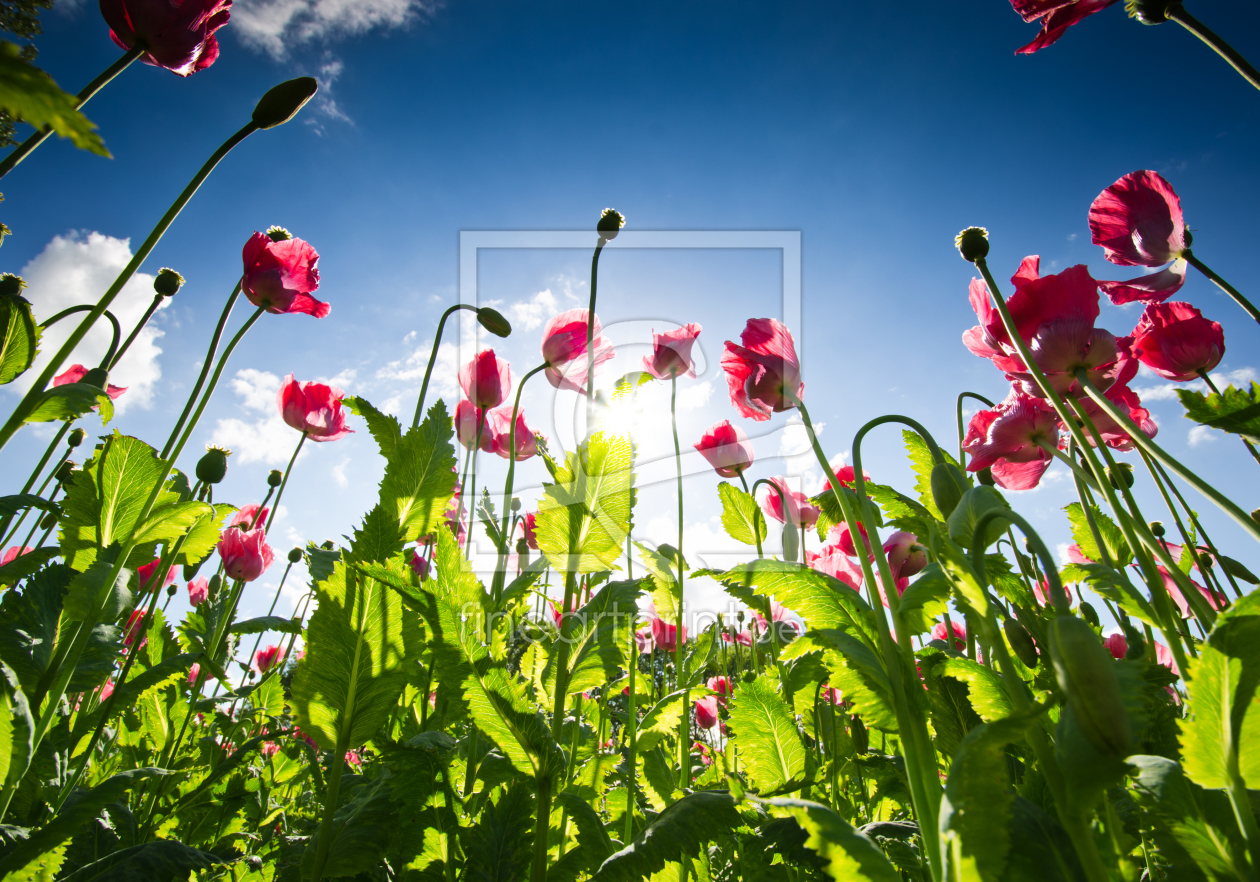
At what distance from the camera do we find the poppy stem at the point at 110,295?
968 millimetres

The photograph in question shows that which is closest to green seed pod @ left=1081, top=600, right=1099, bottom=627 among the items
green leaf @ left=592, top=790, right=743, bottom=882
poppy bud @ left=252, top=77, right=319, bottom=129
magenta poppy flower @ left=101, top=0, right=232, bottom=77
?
green leaf @ left=592, top=790, right=743, bottom=882

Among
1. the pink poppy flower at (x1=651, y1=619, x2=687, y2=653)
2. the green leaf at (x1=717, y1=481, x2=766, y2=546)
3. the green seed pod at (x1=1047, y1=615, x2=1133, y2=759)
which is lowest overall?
the green seed pod at (x1=1047, y1=615, x2=1133, y2=759)

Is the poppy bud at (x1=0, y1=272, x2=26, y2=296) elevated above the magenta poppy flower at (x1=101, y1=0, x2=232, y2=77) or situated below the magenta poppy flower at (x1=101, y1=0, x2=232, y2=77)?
below

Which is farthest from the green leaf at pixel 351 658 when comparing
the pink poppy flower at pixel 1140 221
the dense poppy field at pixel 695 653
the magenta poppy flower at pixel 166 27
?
the pink poppy flower at pixel 1140 221

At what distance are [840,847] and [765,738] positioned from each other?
772mm

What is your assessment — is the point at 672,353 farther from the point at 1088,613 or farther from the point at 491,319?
the point at 1088,613

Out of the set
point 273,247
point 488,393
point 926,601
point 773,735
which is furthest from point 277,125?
point 773,735

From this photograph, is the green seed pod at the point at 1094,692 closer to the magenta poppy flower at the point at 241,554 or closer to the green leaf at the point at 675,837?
the green leaf at the point at 675,837

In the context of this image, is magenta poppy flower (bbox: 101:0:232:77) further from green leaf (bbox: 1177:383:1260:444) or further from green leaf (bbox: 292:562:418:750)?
→ green leaf (bbox: 1177:383:1260:444)

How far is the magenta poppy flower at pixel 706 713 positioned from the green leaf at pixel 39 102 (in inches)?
129

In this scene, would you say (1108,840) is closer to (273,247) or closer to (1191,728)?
(1191,728)

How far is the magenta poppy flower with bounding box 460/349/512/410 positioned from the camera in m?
2.03

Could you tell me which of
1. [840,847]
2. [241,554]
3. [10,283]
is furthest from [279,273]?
[840,847]

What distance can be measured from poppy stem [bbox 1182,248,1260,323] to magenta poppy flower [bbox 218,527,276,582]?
3264 mm
